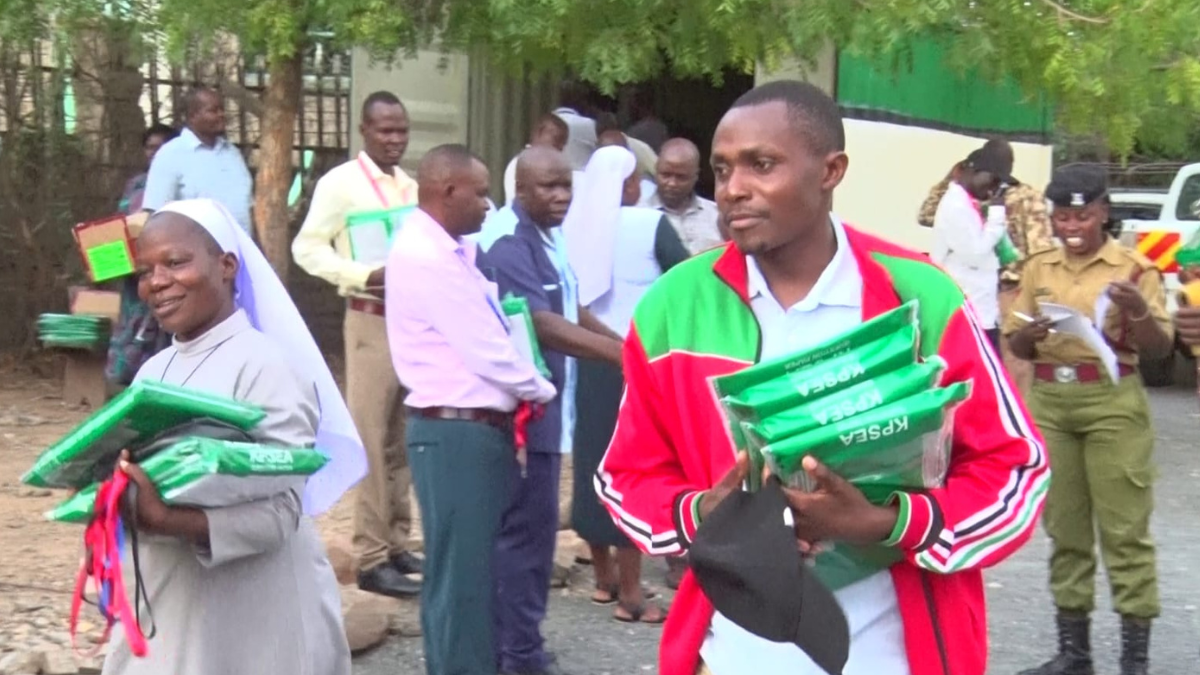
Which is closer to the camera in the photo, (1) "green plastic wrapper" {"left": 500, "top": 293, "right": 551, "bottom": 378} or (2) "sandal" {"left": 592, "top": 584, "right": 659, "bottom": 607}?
(1) "green plastic wrapper" {"left": 500, "top": 293, "right": 551, "bottom": 378}

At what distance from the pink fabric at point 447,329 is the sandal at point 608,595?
6.13 feet

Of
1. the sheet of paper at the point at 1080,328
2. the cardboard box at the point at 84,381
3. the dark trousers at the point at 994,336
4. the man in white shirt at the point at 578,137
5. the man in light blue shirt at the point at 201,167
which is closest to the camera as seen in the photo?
the sheet of paper at the point at 1080,328

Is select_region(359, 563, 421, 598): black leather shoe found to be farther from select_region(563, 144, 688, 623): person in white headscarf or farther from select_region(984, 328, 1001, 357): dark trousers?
select_region(984, 328, 1001, 357): dark trousers

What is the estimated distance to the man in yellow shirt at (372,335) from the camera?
265 inches

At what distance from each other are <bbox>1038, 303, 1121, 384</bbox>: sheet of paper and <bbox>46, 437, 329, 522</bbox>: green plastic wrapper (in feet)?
10.2

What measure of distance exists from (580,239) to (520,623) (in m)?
1.82

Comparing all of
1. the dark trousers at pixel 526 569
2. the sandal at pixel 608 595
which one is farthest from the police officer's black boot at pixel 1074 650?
the dark trousers at pixel 526 569

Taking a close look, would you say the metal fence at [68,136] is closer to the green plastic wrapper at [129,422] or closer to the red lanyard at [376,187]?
the red lanyard at [376,187]

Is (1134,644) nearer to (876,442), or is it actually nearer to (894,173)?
(876,442)

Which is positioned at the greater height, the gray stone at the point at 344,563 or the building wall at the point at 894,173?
the building wall at the point at 894,173

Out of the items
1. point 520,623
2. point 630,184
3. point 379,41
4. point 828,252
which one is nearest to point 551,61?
point 379,41

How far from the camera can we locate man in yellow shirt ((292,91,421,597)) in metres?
6.73

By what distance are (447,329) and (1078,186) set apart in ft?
7.52

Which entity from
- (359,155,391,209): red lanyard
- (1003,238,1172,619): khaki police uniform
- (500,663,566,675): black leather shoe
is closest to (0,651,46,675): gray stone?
(500,663,566,675): black leather shoe
